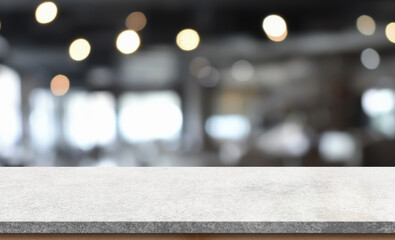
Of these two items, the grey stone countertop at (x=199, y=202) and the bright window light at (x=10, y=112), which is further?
the bright window light at (x=10, y=112)

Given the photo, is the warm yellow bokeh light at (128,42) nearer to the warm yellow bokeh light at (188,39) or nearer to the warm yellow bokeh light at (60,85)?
the warm yellow bokeh light at (188,39)

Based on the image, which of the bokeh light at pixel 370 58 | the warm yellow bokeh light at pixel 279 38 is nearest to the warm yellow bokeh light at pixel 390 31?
the bokeh light at pixel 370 58

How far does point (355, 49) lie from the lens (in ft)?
10.3

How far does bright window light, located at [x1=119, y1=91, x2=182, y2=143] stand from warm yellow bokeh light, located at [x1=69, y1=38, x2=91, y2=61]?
382mm

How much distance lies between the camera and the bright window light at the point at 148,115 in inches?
127

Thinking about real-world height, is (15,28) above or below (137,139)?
above

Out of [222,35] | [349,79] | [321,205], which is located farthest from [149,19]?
[321,205]

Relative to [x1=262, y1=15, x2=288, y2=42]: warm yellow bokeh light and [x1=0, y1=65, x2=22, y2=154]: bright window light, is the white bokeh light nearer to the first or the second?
[x1=262, y1=15, x2=288, y2=42]: warm yellow bokeh light

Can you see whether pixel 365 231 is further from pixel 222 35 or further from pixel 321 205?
pixel 222 35

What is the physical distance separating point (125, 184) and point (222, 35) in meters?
2.20

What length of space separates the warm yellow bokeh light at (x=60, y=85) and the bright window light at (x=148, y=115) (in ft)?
1.25

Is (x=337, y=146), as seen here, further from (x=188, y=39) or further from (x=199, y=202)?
(x=199, y=202)

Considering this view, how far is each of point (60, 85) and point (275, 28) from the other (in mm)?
1475

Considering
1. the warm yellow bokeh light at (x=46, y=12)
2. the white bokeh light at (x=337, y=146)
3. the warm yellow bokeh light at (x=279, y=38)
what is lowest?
the white bokeh light at (x=337, y=146)
